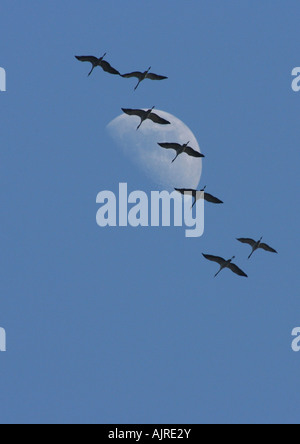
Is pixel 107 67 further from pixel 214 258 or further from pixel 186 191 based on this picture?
pixel 214 258

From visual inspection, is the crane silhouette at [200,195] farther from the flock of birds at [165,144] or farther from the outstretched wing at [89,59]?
the outstretched wing at [89,59]

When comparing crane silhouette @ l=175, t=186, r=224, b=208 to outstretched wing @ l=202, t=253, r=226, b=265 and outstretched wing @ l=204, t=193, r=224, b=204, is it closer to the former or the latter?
outstretched wing @ l=204, t=193, r=224, b=204

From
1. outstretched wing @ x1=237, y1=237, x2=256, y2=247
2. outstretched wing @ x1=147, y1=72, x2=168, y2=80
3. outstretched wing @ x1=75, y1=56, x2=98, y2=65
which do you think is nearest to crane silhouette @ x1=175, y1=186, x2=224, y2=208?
outstretched wing @ x1=237, y1=237, x2=256, y2=247

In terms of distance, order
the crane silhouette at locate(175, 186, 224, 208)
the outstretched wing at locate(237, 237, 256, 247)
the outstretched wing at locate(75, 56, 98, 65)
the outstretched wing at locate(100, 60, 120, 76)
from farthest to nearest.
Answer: the outstretched wing at locate(237, 237, 256, 247) < the crane silhouette at locate(175, 186, 224, 208) < the outstretched wing at locate(75, 56, 98, 65) < the outstretched wing at locate(100, 60, 120, 76)

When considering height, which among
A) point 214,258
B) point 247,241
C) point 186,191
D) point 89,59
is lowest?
point 214,258

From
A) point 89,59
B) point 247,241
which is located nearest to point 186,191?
point 247,241

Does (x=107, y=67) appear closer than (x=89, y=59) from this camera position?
Yes

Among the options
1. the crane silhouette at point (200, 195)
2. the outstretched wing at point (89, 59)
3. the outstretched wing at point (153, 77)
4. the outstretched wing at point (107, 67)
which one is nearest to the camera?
the outstretched wing at point (107, 67)

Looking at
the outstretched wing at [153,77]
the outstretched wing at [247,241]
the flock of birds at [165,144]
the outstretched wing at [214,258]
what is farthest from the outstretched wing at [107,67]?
the outstretched wing at [247,241]

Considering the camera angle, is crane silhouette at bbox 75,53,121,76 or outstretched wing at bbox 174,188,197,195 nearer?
crane silhouette at bbox 75,53,121,76

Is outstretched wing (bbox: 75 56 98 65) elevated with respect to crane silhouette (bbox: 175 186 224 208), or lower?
elevated

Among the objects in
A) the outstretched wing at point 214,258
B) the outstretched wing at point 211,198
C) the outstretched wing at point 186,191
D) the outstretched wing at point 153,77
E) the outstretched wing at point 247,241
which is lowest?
the outstretched wing at point 214,258

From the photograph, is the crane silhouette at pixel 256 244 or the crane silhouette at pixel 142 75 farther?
the crane silhouette at pixel 256 244
